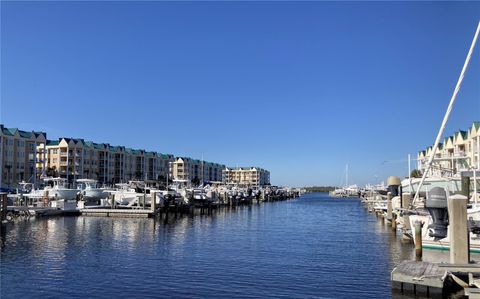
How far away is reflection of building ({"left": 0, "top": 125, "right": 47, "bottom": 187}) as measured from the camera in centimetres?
10494

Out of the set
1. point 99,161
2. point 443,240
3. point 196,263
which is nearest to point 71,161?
point 99,161

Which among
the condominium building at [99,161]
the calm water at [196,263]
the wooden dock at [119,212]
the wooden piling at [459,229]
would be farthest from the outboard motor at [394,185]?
the condominium building at [99,161]

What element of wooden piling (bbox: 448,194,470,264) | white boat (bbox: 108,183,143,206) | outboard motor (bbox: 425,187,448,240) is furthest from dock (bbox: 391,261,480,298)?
white boat (bbox: 108,183,143,206)

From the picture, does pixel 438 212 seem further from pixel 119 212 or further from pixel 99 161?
pixel 99 161

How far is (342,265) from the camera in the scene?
26.3 meters

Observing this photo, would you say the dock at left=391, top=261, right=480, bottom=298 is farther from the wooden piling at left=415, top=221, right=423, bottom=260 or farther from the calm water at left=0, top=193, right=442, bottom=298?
the wooden piling at left=415, top=221, right=423, bottom=260

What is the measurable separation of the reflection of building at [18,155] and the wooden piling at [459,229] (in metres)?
99.6

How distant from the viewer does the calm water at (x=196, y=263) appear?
20391 millimetres

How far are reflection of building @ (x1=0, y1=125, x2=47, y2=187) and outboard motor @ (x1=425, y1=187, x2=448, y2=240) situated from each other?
96.0m

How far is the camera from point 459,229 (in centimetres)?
1927

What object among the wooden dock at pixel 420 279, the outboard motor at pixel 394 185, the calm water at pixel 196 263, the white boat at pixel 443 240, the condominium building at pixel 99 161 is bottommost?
the calm water at pixel 196 263

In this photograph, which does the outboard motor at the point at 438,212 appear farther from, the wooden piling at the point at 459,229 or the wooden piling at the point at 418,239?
the wooden piling at the point at 459,229

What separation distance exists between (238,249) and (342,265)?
8.18 metres

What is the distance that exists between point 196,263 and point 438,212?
1346 cm
